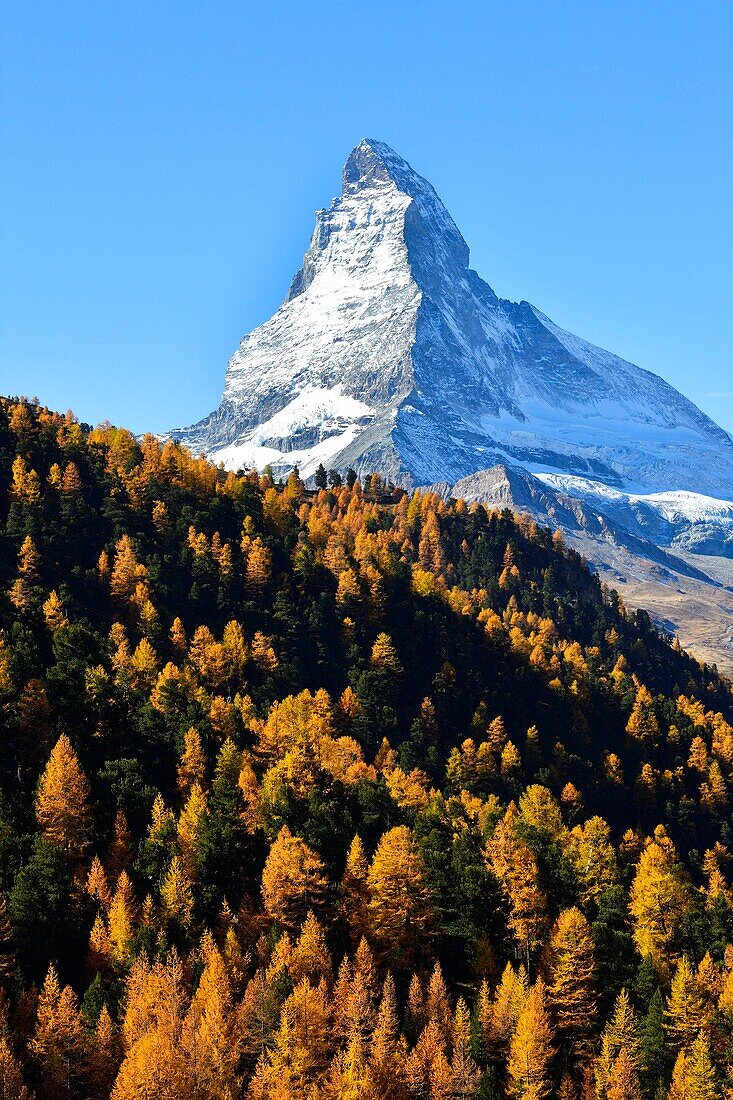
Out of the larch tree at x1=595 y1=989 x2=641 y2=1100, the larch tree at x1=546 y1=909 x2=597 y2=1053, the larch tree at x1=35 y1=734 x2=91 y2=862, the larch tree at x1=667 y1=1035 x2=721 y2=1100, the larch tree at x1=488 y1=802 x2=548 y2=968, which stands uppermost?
the larch tree at x1=35 y1=734 x2=91 y2=862

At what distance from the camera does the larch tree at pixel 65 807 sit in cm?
8619

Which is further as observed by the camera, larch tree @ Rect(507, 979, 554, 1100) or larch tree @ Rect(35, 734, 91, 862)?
larch tree @ Rect(35, 734, 91, 862)

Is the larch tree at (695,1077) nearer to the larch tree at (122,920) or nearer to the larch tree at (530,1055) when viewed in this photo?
the larch tree at (530,1055)

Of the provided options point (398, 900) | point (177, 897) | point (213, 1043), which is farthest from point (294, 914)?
point (213, 1043)

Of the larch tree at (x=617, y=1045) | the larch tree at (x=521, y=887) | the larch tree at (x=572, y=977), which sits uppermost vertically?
the larch tree at (x=521, y=887)

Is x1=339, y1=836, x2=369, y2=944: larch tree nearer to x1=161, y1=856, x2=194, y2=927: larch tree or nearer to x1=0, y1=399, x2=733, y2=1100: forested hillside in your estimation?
x1=0, y1=399, x2=733, y2=1100: forested hillside

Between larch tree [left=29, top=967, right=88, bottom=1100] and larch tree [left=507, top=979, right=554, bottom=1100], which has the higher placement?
larch tree [left=29, top=967, right=88, bottom=1100]

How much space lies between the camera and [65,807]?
285 ft

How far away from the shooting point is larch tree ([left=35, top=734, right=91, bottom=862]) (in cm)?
8619

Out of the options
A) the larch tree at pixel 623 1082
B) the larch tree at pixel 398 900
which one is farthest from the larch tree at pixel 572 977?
the larch tree at pixel 398 900

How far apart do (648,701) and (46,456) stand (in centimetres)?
10878

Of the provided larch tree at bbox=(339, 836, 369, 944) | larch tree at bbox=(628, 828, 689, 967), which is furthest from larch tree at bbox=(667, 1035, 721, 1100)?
larch tree at bbox=(339, 836, 369, 944)

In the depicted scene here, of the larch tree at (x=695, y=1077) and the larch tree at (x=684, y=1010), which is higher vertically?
the larch tree at (x=684, y=1010)

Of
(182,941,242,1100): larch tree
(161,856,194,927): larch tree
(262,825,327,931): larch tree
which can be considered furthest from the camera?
(262,825,327,931): larch tree
